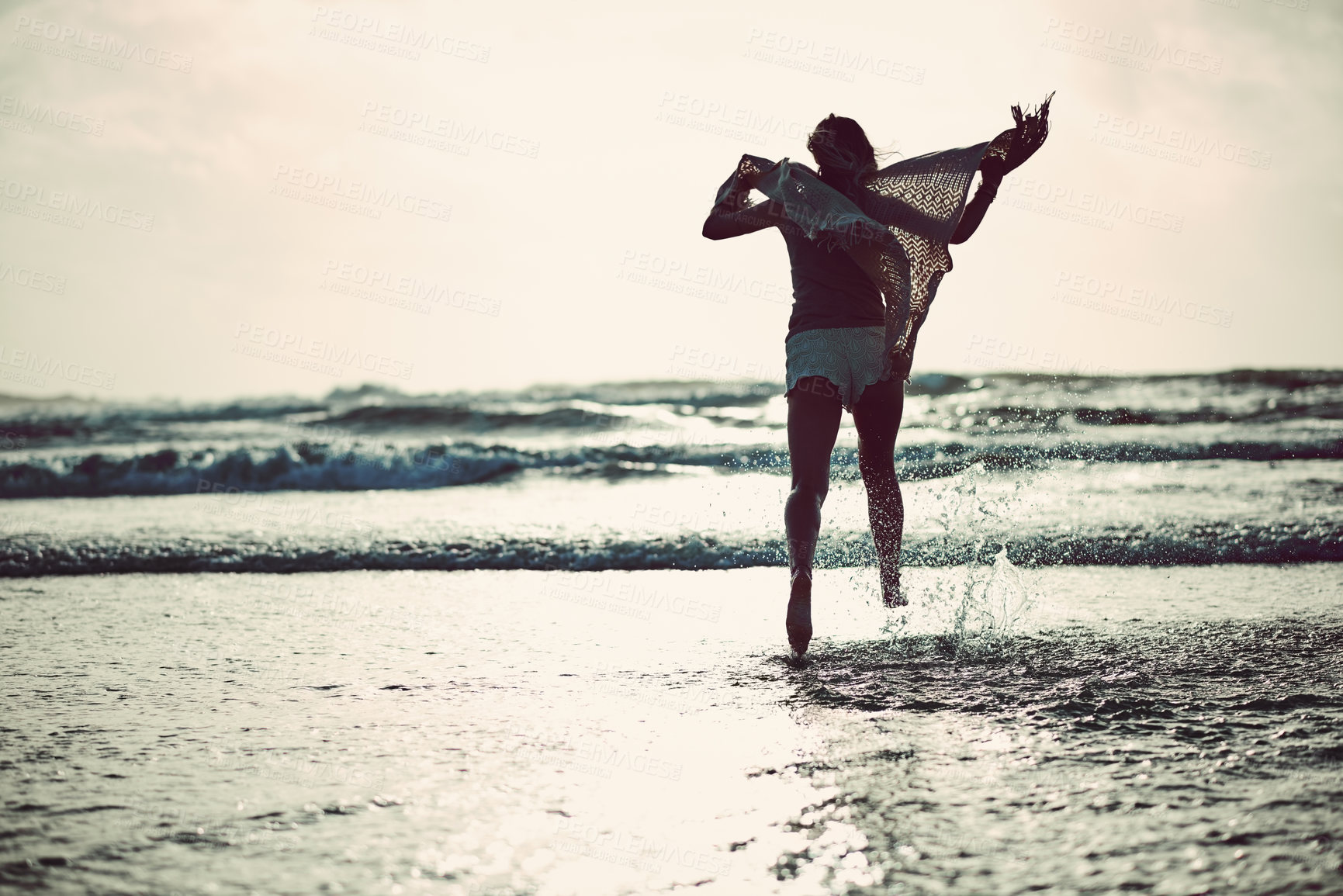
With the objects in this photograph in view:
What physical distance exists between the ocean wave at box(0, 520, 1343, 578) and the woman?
1637mm

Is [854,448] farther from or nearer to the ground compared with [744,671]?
farther from the ground

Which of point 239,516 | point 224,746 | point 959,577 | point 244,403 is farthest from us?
point 244,403

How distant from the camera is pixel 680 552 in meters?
5.43

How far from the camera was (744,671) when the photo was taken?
10.1 ft

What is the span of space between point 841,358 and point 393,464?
7523 mm

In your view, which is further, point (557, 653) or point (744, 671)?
point (557, 653)

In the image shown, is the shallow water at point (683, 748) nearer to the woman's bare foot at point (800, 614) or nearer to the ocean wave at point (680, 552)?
the woman's bare foot at point (800, 614)

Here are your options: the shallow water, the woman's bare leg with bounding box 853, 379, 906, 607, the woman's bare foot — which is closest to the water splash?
the shallow water

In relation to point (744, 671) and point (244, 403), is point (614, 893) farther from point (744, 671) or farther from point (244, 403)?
point (244, 403)

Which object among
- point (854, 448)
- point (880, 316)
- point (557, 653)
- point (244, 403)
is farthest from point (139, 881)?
point (244, 403)

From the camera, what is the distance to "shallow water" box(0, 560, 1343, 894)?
→ 66.2 inches

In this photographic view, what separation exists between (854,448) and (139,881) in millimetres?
10096

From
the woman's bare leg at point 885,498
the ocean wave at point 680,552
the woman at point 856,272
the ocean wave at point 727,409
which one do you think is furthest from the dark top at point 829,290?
the ocean wave at point 727,409

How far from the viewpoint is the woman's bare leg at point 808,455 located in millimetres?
3342
